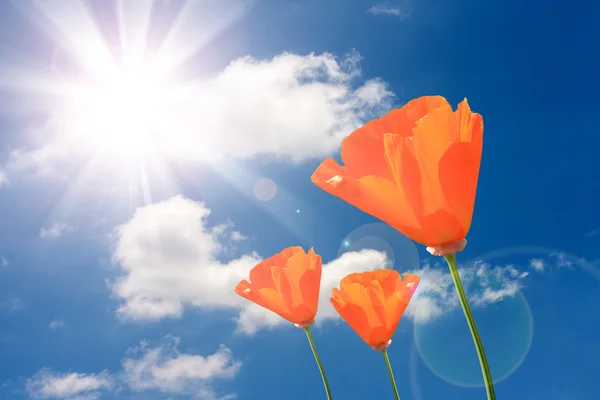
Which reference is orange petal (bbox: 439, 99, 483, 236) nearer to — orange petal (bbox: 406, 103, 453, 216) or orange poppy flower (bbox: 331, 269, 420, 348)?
orange petal (bbox: 406, 103, 453, 216)

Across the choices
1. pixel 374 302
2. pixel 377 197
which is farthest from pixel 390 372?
pixel 377 197

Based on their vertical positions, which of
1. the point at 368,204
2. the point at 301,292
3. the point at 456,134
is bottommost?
the point at 368,204

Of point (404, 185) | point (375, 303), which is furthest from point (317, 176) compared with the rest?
point (375, 303)

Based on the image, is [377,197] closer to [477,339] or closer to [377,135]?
[377,135]

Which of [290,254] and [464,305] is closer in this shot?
[464,305]

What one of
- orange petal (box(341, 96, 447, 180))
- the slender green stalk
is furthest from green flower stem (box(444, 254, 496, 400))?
the slender green stalk

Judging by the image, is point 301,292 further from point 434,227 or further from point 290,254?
point 434,227

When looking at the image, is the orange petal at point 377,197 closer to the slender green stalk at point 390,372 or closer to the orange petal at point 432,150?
the orange petal at point 432,150

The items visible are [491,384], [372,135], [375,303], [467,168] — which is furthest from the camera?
[375,303]
